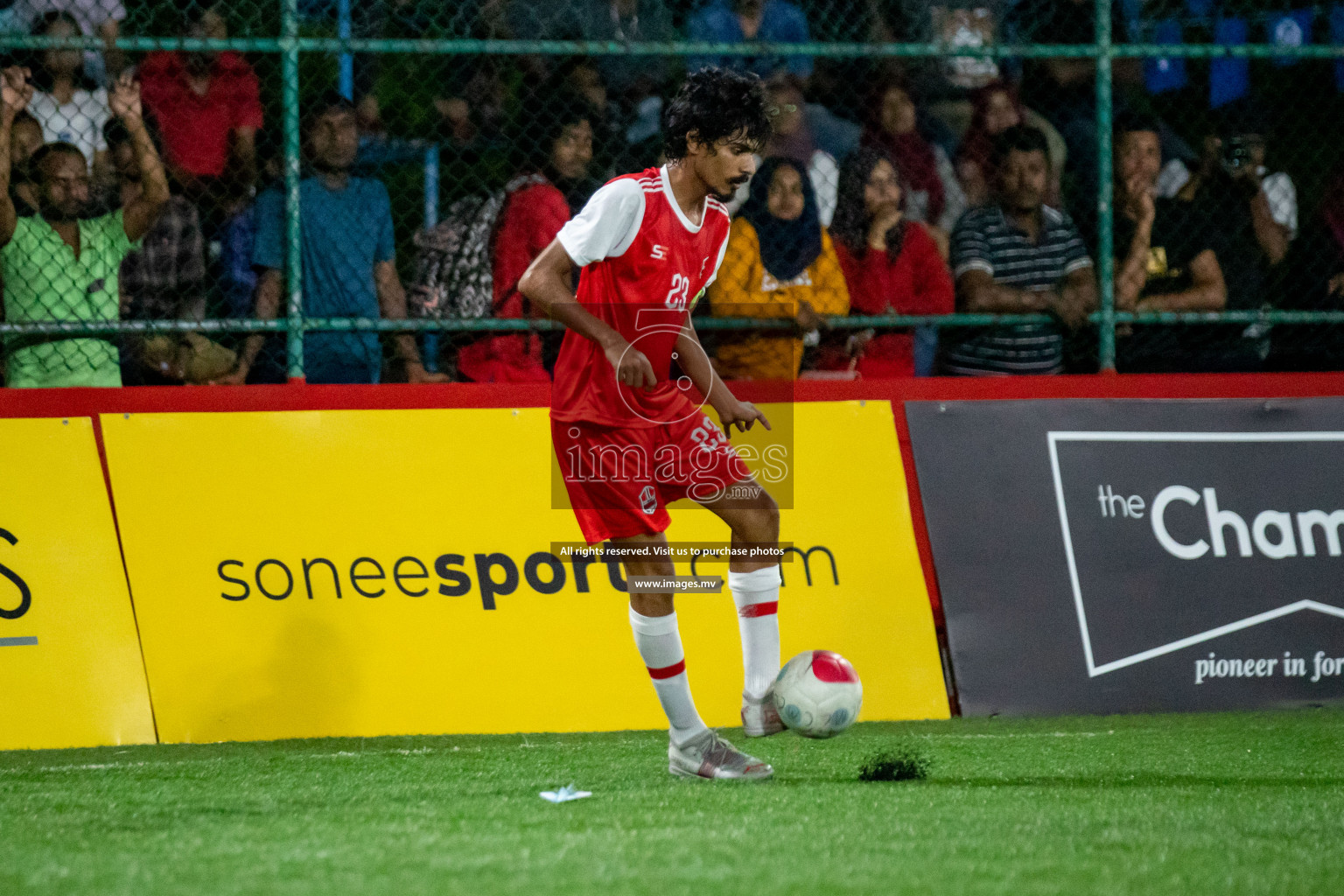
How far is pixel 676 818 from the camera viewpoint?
3793 mm

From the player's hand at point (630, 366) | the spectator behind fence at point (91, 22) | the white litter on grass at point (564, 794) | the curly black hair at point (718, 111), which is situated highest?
the spectator behind fence at point (91, 22)

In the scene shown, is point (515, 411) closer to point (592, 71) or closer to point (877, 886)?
point (592, 71)

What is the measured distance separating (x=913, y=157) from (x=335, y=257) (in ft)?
8.65

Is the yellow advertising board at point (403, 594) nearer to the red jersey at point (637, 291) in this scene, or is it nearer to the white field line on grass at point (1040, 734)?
the white field line on grass at point (1040, 734)

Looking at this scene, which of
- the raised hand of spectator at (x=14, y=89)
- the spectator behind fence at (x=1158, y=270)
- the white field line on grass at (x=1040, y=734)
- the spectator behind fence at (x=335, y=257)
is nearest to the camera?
the white field line on grass at (x=1040, y=734)

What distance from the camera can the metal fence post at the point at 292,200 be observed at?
598cm

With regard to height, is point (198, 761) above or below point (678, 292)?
below

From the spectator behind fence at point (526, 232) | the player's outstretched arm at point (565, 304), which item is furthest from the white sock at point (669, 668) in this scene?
the spectator behind fence at point (526, 232)

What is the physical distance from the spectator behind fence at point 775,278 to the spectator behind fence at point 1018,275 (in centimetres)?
60

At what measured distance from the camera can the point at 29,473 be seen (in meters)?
5.71

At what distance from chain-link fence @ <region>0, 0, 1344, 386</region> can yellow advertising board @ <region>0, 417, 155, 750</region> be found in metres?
0.43

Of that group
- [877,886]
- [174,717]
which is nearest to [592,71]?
[174,717]

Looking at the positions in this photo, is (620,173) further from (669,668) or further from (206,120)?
(669,668)

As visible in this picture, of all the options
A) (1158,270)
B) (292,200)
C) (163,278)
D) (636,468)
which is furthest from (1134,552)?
(163,278)
